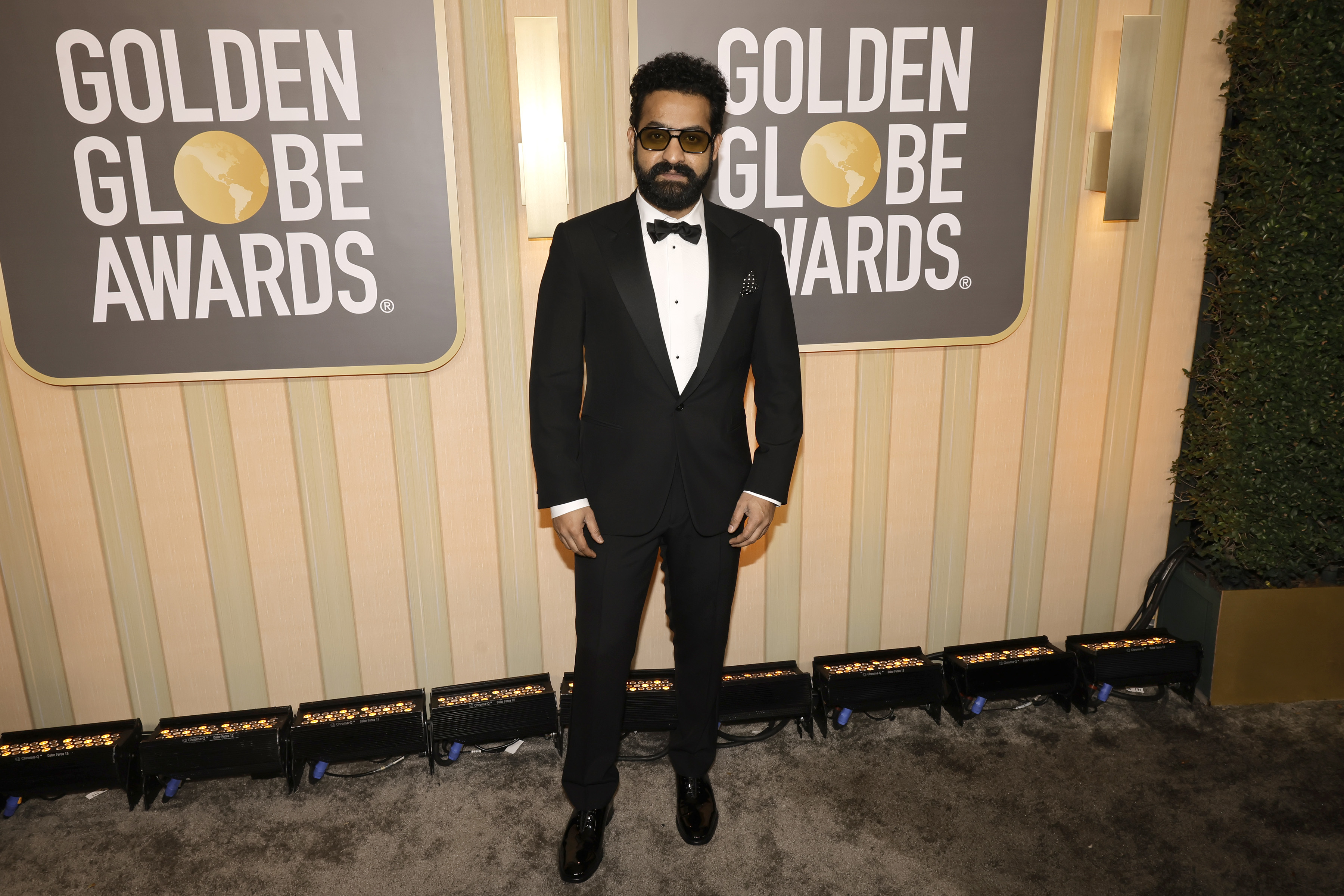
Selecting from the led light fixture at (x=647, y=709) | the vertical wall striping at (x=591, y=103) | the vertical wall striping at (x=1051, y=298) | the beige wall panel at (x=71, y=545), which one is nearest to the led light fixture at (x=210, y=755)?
the beige wall panel at (x=71, y=545)

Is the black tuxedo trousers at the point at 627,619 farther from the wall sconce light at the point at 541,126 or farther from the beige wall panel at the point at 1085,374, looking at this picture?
the beige wall panel at the point at 1085,374

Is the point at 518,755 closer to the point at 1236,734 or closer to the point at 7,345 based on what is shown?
the point at 7,345

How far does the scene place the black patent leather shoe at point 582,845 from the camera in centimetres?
211

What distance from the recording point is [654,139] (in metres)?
1.97

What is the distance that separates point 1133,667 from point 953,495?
829 mm

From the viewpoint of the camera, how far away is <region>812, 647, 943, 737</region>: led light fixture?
2.71m

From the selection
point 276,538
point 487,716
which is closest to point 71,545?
point 276,538

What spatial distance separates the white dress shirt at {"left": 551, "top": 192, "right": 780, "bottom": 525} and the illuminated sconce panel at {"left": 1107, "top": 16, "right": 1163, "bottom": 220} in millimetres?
1478

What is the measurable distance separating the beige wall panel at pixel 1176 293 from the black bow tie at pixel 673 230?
1774 mm

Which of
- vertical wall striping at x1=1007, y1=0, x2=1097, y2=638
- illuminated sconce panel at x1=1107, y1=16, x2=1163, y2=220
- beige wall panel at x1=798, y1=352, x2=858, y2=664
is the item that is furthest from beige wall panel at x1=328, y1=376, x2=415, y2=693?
illuminated sconce panel at x1=1107, y1=16, x2=1163, y2=220

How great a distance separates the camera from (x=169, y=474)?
2.52 m

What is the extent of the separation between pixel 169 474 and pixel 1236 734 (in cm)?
348

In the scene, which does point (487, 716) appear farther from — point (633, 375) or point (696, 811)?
point (633, 375)

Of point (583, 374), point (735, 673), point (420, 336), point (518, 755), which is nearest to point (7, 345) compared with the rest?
point (420, 336)
